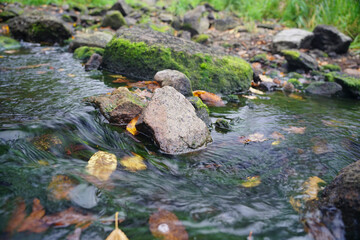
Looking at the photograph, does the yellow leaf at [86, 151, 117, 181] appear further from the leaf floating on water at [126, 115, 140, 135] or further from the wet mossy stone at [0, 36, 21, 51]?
the wet mossy stone at [0, 36, 21, 51]

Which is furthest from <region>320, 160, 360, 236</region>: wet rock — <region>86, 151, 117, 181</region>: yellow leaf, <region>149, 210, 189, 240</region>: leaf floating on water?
<region>86, 151, 117, 181</region>: yellow leaf

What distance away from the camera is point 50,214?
1338 millimetres

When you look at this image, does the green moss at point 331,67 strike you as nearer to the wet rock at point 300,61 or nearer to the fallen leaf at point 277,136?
the wet rock at point 300,61

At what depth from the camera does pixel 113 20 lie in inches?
357

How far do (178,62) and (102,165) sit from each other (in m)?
2.60

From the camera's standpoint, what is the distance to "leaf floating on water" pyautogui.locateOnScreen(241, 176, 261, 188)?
6.23 feet

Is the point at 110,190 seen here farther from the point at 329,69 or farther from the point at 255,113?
the point at 329,69

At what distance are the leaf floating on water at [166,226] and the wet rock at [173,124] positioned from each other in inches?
32.5

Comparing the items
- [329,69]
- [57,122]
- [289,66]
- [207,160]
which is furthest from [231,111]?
[329,69]

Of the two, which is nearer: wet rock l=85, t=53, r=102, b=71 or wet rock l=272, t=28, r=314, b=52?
wet rock l=85, t=53, r=102, b=71

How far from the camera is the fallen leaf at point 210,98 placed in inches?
141

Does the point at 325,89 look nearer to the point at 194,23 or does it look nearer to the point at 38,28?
the point at 194,23

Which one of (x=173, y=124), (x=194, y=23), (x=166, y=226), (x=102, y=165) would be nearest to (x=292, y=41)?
(x=194, y=23)

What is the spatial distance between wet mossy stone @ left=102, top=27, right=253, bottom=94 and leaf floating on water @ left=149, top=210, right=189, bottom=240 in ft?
8.98
